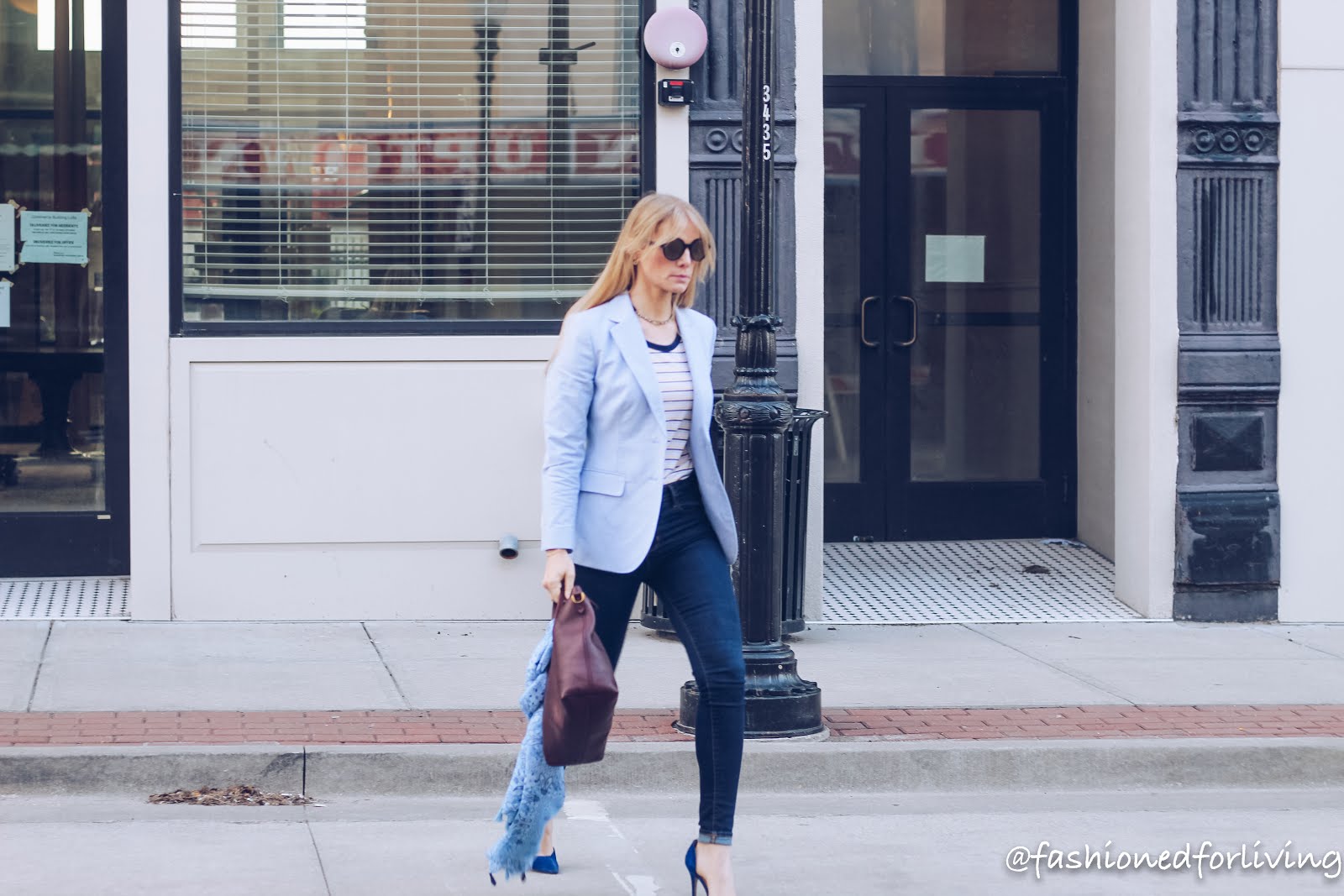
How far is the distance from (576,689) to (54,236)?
5.61 m

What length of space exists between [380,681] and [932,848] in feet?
8.71

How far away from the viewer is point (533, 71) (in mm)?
8969

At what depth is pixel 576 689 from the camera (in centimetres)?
472

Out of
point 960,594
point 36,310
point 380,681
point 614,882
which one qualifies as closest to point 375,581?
point 380,681

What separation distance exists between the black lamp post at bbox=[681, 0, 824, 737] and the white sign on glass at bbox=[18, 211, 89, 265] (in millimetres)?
A: 4108

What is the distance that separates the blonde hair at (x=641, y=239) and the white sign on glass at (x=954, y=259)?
6.00 meters

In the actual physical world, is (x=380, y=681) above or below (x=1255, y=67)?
below

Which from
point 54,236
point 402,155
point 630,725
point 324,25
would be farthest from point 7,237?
point 630,725

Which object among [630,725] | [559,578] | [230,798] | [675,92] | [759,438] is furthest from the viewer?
[675,92]

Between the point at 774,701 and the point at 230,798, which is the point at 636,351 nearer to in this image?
the point at 774,701

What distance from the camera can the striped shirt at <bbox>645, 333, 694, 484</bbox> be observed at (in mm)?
5008

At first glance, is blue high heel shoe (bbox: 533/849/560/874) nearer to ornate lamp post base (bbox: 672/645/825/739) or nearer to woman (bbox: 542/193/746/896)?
woman (bbox: 542/193/746/896)

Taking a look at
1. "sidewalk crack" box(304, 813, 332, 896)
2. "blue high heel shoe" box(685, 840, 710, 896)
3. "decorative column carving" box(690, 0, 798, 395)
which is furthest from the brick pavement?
"decorative column carving" box(690, 0, 798, 395)

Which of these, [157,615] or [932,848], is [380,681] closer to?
[157,615]
